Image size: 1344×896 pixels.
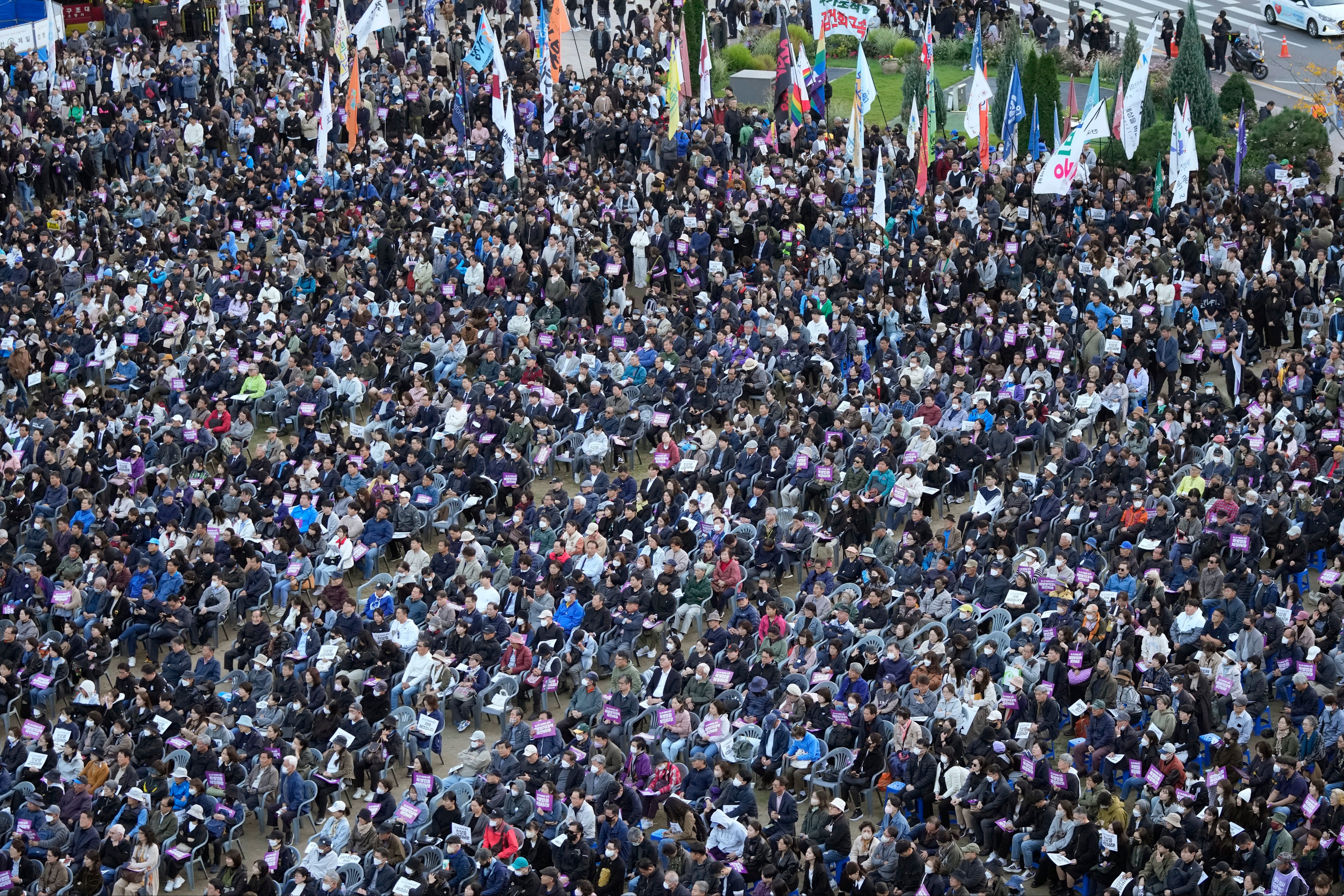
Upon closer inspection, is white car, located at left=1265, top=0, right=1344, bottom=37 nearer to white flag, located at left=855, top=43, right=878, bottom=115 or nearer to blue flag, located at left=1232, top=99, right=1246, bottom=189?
blue flag, located at left=1232, top=99, right=1246, bottom=189

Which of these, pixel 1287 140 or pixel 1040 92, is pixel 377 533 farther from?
pixel 1040 92

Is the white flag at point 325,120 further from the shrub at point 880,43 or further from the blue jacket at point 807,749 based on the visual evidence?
the blue jacket at point 807,749

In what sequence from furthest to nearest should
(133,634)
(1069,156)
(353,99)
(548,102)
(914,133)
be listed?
(548,102) → (353,99) → (914,133) → (1069,156) → (133,634)

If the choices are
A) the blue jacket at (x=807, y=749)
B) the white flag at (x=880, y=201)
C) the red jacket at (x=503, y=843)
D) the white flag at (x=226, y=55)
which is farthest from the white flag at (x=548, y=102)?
the red jacket at (x=503, y=843)

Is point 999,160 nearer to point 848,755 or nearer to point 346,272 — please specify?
point 346,272

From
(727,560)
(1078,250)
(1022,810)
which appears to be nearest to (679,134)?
(1078,250)

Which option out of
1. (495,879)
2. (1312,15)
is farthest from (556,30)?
(495,879)
